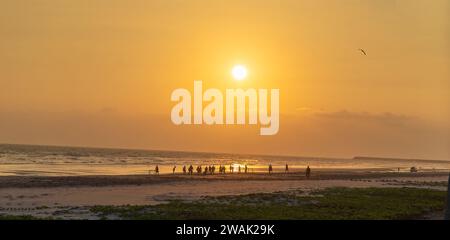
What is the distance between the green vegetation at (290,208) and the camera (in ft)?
93.4

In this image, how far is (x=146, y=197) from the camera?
40094 millimetres

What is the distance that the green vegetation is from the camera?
1121 inches

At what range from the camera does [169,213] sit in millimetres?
28969

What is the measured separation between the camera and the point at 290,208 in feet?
105

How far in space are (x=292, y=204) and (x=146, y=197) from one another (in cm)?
1161
